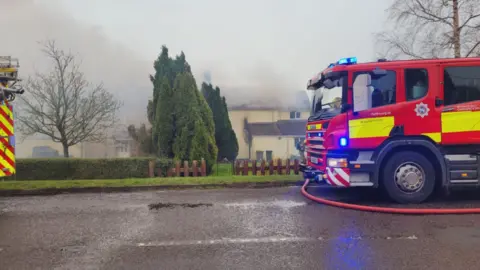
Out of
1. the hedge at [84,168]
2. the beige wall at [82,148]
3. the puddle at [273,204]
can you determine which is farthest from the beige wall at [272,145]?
the puddle at [273,204]

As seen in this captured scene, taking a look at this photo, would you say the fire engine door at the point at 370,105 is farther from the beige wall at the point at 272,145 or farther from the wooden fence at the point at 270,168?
the beige wall at the point at 272,145

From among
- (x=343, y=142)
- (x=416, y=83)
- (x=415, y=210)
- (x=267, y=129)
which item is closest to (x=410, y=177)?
(x=415, y=210)

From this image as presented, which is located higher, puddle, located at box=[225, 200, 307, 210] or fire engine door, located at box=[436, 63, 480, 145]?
fire engine door, located at box=[436, 63, 480, 145]

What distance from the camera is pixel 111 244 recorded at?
13.8ft

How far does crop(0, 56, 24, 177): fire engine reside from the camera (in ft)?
21.2

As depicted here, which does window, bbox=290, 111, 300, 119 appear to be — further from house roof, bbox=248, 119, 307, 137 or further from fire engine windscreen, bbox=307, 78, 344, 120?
fire engine windscreen, bbox=307, 78, 344, 120

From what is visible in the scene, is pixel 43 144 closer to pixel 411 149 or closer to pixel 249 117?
pixel 411 149

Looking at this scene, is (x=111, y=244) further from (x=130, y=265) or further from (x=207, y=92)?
(x=207, y=92)

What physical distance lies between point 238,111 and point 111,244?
30171 mm

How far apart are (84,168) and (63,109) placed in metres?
6.41

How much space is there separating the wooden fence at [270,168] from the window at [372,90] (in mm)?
5285

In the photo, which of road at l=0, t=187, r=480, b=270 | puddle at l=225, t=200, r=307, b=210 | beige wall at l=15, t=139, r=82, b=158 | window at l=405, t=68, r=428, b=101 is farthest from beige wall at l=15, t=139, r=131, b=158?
window at l=405, t=68, r=428, b=101

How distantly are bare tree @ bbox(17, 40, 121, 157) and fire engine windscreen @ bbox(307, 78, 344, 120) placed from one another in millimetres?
13002

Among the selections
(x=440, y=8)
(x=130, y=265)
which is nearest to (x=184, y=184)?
(x=130, y=265)
